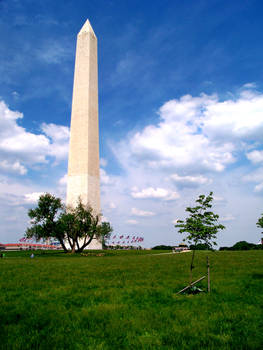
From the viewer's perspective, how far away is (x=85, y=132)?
7088 cm

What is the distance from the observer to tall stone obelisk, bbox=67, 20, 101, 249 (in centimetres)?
6950

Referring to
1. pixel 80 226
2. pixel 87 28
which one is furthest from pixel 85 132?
pixel 80 226

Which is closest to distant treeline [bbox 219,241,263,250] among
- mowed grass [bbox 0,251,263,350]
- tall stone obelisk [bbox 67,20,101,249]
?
Answer: tall stone obelisk [bbox 67,20,101,249]

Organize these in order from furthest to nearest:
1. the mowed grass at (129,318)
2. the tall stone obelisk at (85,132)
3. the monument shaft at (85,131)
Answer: the monument shaft at (85,131) → the tall stone obelisk at (85,132) → the mowed grass at (129,318)

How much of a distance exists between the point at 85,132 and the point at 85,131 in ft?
0.81

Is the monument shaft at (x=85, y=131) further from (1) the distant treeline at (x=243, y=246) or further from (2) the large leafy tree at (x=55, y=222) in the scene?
(1) the distant treeline at (x=243, y=246)

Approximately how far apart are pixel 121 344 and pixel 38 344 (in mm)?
1743

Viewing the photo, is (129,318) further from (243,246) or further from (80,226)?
(243,246)

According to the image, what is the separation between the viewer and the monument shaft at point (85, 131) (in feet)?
228

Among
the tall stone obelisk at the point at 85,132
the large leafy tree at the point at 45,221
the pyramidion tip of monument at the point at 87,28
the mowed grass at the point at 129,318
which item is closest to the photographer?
the mowed grass at the point at 129,318

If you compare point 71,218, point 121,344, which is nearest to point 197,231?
point 121,344

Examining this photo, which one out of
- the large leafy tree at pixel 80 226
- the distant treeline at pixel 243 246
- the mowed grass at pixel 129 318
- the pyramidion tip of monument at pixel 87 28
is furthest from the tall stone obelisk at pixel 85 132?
the mowed grass at pixel 129 318

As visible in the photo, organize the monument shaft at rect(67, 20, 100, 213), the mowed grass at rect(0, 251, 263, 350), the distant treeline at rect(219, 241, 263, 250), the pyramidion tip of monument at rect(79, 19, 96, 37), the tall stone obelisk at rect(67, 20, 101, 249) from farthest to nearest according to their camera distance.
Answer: the pyramidion tip of monument at rect(79, 19, 96, 37) < the monument shaft at rect(67, 20, 100, 213) < the tall stone obelisk at rect(67, 20, 101, 249) < the distant treeline at rect(219, 241, 263, 250) < the mowed grass at rect(0, 251, 263, 350)

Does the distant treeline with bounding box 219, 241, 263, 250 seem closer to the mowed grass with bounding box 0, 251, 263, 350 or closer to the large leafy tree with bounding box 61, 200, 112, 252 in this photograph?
the large leafy tree with bounding box 61, 200, 112, 252
